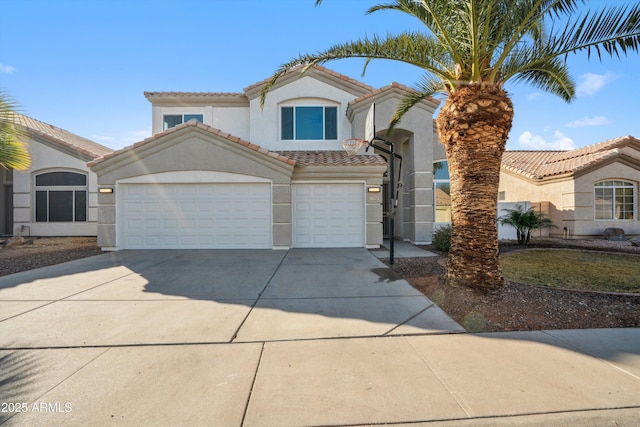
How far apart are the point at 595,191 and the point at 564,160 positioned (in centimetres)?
341

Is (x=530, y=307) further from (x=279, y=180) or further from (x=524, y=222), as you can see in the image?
(x=524, y=222)

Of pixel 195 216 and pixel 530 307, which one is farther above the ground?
pixel 195 216

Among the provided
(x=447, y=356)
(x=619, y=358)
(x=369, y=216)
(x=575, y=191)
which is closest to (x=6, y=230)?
(x=369, y=216)

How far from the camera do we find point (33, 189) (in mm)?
14555

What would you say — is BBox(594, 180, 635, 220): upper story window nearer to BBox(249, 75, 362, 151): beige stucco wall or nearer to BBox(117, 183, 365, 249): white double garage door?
BBox(249, 75, 362, 151): beige stucco wall

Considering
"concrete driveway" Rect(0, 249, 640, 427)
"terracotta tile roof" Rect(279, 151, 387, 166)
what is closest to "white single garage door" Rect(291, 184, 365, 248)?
"terracotta tile roof" Rect(279, 151, 387, 166)

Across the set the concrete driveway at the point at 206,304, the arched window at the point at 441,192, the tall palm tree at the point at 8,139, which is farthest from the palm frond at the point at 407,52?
the tall palm tree at the point at 8,139

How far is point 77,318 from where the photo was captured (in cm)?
468

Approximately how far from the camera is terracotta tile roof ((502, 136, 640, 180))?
47.8ft

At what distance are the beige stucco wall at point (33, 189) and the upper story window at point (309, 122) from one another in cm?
986

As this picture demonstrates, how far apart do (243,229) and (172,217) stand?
266 centimetres

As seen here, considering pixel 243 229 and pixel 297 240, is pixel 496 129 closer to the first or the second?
pixel 297 240

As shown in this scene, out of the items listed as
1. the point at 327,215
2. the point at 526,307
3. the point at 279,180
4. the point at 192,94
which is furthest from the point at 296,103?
the point at 526,307

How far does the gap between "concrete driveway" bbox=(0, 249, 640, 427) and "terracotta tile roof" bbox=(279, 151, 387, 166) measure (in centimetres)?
635
